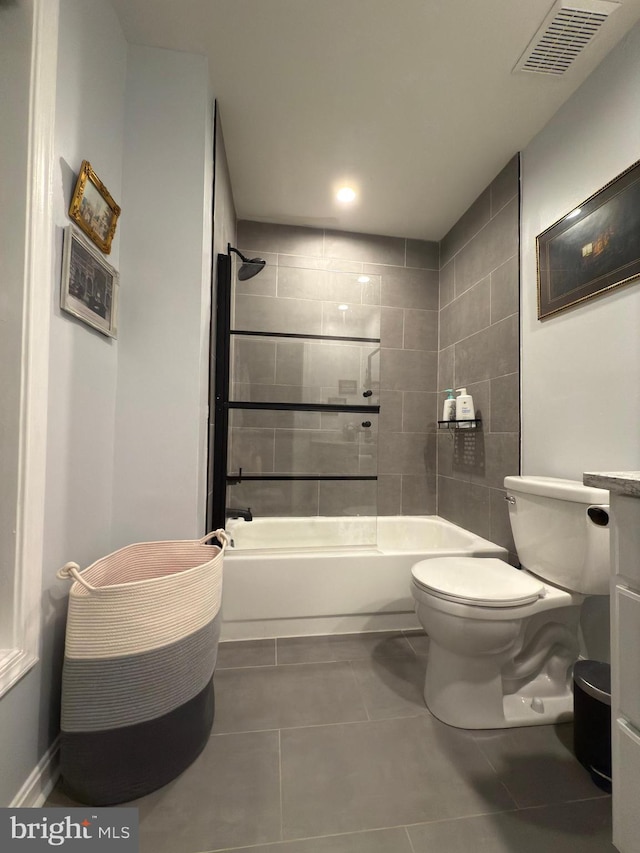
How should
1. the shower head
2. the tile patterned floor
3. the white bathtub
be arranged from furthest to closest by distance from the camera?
the shower head
the white bathtub
the tile patterned floor

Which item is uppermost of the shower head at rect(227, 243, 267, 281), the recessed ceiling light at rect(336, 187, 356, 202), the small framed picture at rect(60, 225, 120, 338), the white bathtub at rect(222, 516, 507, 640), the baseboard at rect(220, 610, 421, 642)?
the recessed ceiling light at rect(336, 187, 356, 202)

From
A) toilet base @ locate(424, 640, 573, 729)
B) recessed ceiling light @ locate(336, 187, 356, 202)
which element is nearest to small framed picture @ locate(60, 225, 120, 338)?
recessed ceiling light @ locate(336, 187, 356, 202)

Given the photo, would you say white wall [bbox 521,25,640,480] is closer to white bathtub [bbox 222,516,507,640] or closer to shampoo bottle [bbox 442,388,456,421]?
shampoo bottle [bbox 442,388,456,421]

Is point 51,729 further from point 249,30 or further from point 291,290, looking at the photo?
point 249,30

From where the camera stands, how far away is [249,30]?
129 centimetres

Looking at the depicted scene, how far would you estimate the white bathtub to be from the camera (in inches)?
64.7

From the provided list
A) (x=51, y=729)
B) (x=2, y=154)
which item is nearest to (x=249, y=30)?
(x=2, y=154)

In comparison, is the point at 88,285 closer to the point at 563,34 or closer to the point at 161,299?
the point at 161,299

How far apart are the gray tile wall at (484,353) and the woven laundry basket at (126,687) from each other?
161 cm

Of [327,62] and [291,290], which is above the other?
[327,62]

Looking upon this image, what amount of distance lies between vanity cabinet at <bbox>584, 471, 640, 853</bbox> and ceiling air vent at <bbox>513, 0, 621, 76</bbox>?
161cm

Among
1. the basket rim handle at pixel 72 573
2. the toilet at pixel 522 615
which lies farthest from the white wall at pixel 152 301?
the toilet at pixel 522 615

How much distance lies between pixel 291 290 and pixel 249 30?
1.08 meters

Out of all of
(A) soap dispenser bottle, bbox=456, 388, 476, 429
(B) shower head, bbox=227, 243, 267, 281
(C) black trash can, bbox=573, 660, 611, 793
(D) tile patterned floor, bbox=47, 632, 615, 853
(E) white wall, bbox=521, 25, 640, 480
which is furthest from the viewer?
(A) soap dispenser bottle, bbox=456, 388, 476, 429
